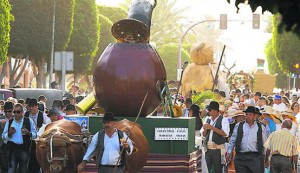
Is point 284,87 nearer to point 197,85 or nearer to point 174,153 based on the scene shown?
point 197,85

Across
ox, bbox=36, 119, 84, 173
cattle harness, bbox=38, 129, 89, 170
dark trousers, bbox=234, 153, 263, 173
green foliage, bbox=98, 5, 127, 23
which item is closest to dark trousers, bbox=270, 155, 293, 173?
dark trousers, bbox=234, 153, 263, 173

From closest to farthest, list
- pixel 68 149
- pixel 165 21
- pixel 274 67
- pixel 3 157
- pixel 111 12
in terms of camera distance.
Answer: pixel 68 149, pixel 3 157, pixel 111 12, pixel 165 21, pixel 274 67

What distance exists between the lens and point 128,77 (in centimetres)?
1478

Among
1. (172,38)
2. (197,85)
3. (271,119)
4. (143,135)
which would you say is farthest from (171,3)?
(143,135)

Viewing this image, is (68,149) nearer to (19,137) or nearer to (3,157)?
(19,137)

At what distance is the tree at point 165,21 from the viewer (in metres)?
87.9

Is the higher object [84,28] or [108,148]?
[84,28]

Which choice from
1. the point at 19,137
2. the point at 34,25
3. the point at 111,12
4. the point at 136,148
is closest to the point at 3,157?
the point at 19,137

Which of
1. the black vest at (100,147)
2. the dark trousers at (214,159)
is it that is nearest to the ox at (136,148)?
the black vest at (100,147)

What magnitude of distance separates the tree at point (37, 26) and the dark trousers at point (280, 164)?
38.2 meters

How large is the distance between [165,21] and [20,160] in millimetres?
72896

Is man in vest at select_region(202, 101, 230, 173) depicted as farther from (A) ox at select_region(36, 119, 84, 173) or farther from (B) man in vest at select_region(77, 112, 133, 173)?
(B) man in vest at select_region(77, 112, 133, 173)

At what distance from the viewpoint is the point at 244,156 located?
15.6 metres

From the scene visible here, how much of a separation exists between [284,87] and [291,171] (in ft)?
246
